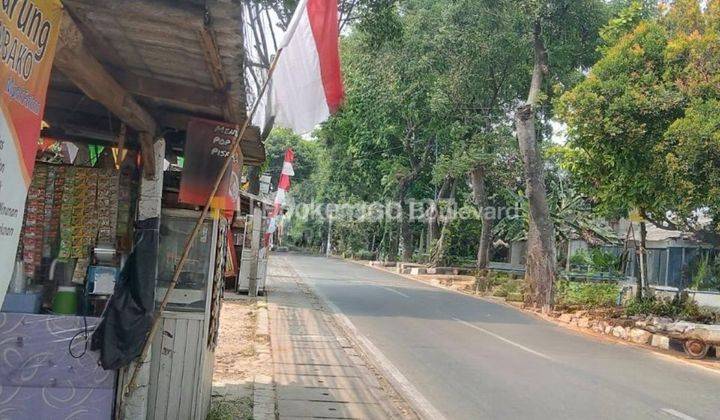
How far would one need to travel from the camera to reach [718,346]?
502 inches

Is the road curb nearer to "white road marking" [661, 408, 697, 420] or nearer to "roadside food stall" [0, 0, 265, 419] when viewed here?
"roadside food stall" [0, 0, 265, 419]

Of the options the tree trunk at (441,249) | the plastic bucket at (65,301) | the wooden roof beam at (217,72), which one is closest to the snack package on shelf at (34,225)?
the plastic bucket at (65,301)

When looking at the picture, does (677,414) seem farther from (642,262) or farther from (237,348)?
(642,262)

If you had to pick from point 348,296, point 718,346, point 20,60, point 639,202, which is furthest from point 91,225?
point 348,296

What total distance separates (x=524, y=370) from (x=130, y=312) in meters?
6.87

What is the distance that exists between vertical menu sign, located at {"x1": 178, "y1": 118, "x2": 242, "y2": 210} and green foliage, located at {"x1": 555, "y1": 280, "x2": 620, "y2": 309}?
15.9 m

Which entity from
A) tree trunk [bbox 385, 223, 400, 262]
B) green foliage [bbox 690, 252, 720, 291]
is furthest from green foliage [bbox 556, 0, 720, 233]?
tree trunk [bbox 385, 223, 400, 262]

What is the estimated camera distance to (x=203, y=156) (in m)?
5.43

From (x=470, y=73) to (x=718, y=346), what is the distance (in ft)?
50.0

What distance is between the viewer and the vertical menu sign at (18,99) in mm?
2543

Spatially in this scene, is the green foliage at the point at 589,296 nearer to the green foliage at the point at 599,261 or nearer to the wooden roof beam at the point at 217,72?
the green foliage at the point at 599,261

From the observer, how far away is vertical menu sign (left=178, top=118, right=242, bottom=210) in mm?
5402

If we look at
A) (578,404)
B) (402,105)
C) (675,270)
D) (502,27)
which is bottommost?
(578,404)

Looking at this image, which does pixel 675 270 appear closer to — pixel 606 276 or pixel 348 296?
pixel 606 276
